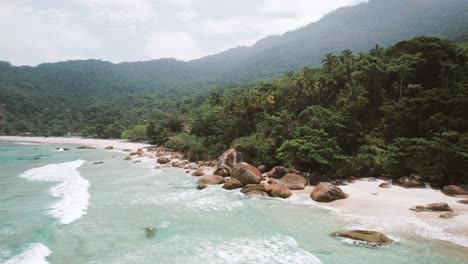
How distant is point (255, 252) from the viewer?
10547 mm

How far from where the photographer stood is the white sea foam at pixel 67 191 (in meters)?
15.3

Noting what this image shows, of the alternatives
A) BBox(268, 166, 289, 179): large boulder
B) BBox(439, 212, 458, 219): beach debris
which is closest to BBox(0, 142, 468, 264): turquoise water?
BBox(439, 212, 458, 219): beach debris

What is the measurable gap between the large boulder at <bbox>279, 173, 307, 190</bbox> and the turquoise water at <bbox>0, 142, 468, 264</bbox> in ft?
7.79

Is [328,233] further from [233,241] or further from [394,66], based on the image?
[394,66]

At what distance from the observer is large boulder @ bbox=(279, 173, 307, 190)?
19633 mm

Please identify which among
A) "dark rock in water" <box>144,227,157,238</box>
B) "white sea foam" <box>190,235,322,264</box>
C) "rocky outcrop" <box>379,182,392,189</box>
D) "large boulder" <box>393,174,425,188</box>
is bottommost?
"dark rock in water" <box>144,227,157,238</box>

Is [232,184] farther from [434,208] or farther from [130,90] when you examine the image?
[130,90]

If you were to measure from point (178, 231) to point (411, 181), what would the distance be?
14541 millimetres

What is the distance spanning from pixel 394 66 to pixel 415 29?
160622mm

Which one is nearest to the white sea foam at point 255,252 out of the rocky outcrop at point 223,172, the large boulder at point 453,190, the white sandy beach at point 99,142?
the large boulder at point 453,190

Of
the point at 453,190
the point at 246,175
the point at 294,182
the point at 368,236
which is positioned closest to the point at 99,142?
Answer: the point at 246,175

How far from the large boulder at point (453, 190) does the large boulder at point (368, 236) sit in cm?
832

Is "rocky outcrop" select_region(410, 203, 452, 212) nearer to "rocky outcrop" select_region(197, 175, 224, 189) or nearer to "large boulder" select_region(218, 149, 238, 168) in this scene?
"rocky outcrop" select_region(197, 175, 224, 189)

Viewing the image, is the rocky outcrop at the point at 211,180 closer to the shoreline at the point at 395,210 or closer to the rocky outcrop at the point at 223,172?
the rocky outcrop at the point at 223,172
